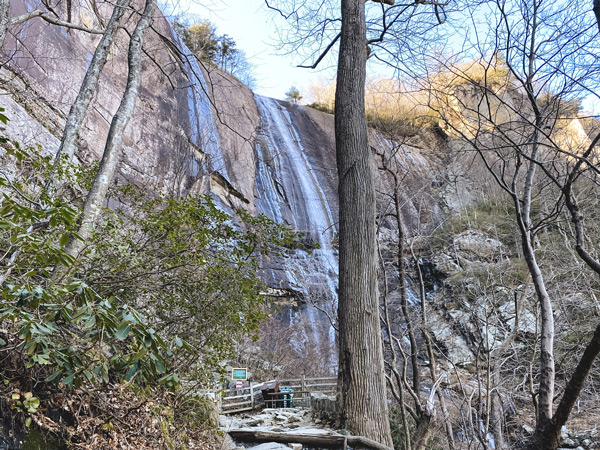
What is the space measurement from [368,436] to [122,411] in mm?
1902

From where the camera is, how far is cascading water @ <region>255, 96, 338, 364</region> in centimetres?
1606

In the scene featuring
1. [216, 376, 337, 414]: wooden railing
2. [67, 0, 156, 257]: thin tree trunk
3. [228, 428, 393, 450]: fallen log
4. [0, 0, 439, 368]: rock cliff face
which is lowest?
[216, 376, 337, 414]: wooden railing

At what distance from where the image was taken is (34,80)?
9.89 meters

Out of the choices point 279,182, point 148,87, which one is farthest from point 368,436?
point 279,182

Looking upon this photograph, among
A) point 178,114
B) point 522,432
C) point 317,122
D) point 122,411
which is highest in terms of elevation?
point 317,122

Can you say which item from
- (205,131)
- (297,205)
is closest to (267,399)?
(297,205)

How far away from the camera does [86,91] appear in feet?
15.7

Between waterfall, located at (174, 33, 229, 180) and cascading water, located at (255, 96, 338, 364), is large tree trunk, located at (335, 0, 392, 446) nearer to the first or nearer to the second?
cascading water, located at (255, 96, 338, 364)

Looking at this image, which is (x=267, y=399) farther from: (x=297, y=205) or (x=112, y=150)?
(x=112, y=150)

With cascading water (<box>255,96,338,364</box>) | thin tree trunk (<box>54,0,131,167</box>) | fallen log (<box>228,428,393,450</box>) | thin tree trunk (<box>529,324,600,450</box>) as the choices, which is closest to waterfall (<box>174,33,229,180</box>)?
cascading water (<box>255,96,338,364</box>)

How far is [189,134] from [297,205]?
5.79 metres

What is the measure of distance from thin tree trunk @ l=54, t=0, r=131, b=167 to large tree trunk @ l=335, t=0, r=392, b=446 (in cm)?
288

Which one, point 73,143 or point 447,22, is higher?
point 447,22

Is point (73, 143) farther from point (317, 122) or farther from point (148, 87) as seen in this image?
point (317, 122)
